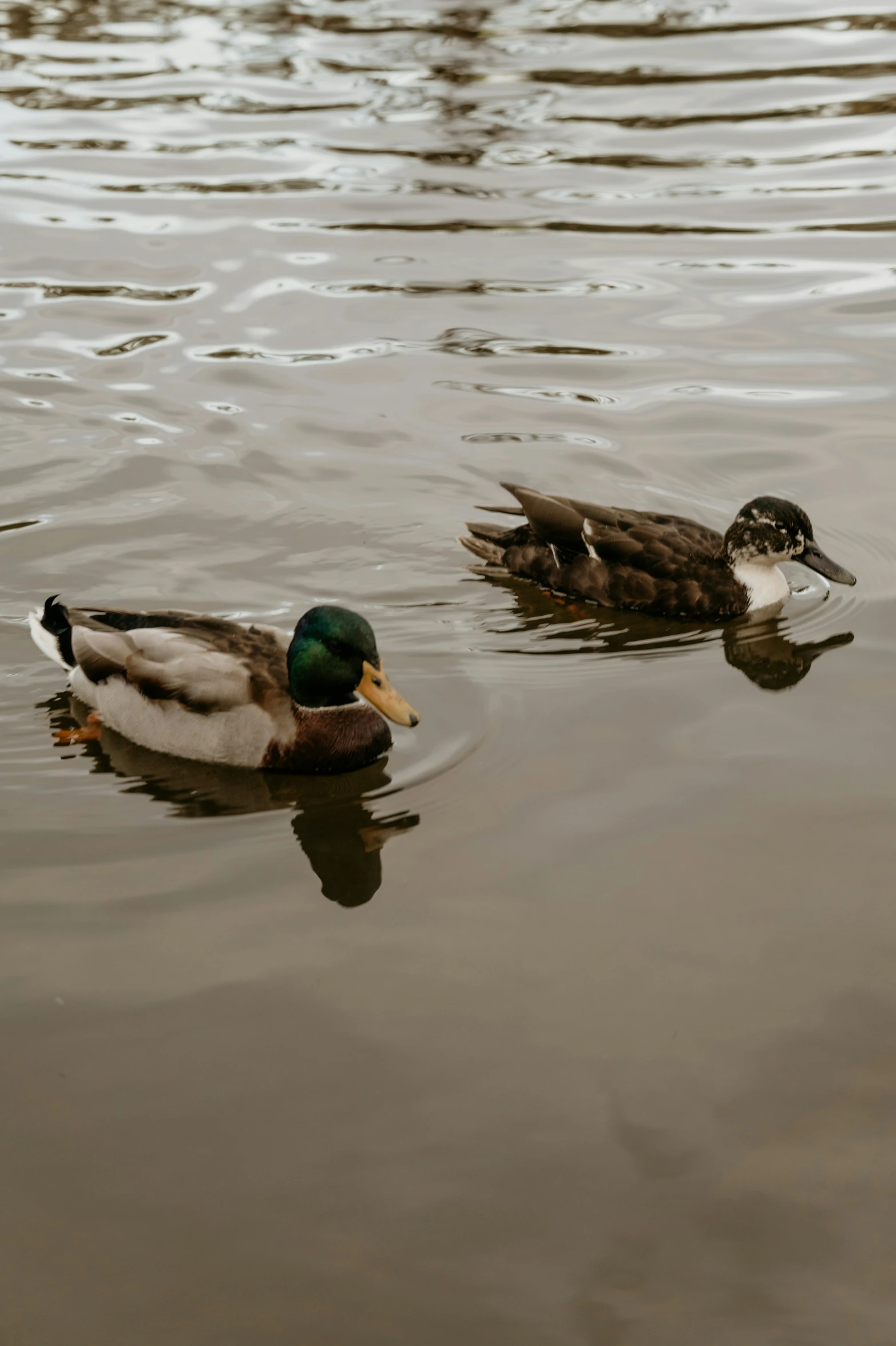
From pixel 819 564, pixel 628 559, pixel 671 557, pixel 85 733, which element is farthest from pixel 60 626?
pixel 819 564

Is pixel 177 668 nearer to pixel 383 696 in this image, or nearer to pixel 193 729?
pixel 193 729

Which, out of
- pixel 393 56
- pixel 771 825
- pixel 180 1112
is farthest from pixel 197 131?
pixel 180 1112

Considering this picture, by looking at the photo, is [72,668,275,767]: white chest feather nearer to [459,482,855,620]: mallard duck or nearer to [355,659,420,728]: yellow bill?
[355,659,420,728]: yellow bill

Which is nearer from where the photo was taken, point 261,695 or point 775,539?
point 261,695

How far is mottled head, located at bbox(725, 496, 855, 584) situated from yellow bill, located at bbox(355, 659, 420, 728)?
2175 mm

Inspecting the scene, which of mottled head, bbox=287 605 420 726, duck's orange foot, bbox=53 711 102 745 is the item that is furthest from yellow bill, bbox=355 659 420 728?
duck's orange foot, bbox=53 711 102 745

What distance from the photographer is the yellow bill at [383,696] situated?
224 inches

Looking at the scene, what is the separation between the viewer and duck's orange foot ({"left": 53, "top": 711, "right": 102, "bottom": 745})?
20.2 ft

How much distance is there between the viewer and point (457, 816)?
5.46m

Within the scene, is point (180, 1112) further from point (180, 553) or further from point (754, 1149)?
point (180, 553)

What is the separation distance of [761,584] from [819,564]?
11.1 inches

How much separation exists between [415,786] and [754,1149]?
85.6 inches

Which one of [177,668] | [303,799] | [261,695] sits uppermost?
[177,668]

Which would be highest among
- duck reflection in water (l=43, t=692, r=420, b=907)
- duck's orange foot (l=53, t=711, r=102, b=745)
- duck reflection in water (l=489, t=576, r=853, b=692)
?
duck reflection in water (l=489, t=576, r=853, b=692)
